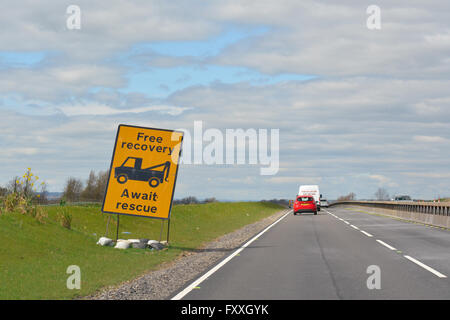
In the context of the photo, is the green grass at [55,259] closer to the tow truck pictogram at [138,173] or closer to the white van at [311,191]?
the tow truck pictogram at [138,173]

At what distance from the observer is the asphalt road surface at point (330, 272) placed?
9508 millimetres

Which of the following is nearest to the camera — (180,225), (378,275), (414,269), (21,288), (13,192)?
(21,288)

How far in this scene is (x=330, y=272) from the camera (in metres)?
12.1

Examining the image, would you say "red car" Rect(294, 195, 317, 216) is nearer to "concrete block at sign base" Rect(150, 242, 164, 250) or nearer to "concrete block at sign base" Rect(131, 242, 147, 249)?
"concrete block at sign base" Rect(150, 242, 164, 250)

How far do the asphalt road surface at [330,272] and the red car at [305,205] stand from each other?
1156 inches

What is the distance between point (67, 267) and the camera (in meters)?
12.9

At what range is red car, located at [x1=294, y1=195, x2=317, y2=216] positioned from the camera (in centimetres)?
4872

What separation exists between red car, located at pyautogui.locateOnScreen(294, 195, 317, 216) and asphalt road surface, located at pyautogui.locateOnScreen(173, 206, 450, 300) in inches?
1156

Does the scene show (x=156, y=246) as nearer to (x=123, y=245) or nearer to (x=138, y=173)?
(x=123, y=245)

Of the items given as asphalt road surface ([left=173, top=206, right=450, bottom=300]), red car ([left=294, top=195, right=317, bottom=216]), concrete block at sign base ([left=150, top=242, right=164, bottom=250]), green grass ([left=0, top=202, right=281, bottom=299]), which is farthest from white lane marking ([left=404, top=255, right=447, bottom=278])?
red car ([left=294, top=195, right=317, bottom=216])

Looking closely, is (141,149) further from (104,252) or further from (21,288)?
(21,288)
